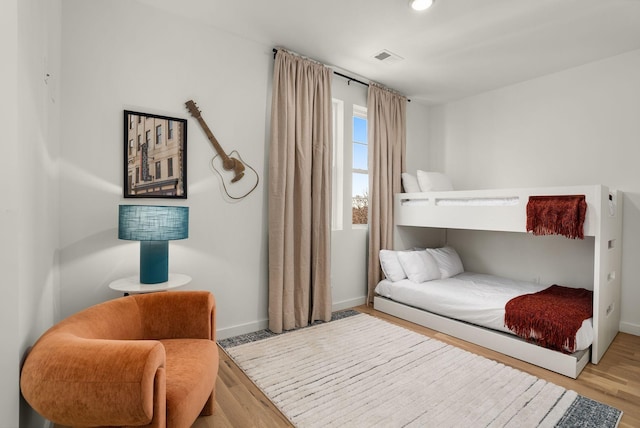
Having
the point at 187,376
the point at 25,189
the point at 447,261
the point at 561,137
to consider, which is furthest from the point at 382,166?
the point at 25,189

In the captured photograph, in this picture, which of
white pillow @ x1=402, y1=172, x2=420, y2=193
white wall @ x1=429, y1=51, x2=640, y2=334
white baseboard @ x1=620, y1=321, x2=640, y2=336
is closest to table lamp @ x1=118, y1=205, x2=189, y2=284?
white pillow @ x1=402, y1=172, x2=420, y2=193

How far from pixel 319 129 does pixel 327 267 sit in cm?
134

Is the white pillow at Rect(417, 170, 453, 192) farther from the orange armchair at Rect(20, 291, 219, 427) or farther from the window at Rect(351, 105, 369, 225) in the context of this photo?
the orange armchair at Rect(20, 291, 219, 427)

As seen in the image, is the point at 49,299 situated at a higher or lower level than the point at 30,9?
lower

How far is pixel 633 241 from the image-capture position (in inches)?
114

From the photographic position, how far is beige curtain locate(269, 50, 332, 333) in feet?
9.20

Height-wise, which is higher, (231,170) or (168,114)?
(168,114)

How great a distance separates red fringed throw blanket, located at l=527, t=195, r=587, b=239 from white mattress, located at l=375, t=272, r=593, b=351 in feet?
2.10

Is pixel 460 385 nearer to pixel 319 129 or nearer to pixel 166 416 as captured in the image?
pixel 166 416

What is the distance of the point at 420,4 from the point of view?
7.35 ft

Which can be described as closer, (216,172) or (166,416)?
(166,416)

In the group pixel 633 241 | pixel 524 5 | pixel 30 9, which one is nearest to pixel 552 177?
pixel 633 241

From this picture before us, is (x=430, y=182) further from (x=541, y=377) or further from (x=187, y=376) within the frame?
(x=187, y=376)

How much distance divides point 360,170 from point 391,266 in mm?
1139
